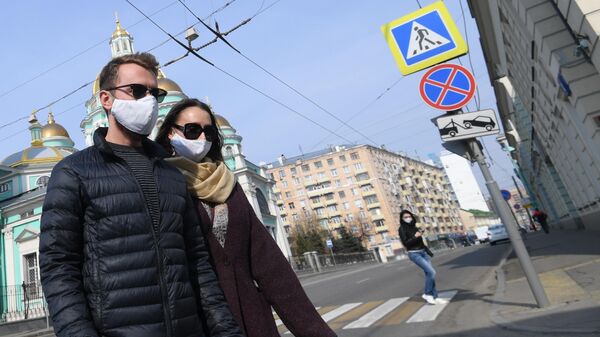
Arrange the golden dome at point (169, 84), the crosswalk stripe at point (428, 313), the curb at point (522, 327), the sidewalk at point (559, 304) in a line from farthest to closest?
the golden dome at point (169, 84) < the crosswalk stripe at point (428, 313) < the sidewalk at point (559, 304) < the curb at point (522, 327)

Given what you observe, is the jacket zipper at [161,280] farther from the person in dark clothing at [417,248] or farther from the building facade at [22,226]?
the building facade at [22,226]

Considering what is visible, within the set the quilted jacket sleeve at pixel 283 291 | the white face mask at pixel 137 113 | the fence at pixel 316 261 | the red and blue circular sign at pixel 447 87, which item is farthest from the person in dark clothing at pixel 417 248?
the fence at pixel 316 261

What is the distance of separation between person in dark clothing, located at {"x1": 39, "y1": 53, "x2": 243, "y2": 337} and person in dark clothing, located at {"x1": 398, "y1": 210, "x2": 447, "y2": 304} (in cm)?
656

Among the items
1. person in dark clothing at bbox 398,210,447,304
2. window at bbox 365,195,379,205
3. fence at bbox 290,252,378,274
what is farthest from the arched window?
window at bbox 365,195,379,205

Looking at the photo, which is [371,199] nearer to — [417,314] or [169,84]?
[169,84]

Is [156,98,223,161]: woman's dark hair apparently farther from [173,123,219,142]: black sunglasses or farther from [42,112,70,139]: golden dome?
[42,112,70,139]: golden dome

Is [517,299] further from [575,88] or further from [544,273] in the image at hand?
[575,88]

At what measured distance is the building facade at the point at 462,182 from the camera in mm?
124500

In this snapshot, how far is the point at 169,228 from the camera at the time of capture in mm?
1908

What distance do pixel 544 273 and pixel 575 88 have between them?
12.6 feet

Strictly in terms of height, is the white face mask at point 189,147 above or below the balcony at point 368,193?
below

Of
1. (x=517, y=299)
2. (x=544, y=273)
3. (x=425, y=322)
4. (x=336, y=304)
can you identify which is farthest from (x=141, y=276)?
(x=336, y=304)

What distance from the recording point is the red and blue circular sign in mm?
6129

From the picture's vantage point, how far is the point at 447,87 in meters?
6.22
